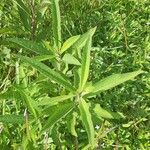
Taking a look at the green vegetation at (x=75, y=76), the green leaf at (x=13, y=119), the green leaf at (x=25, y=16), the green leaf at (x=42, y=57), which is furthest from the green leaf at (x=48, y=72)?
the green leaf at (x=25, y=16)

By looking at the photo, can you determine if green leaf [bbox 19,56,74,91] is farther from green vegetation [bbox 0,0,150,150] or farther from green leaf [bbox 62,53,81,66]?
green leaf [bbox 62,53,81,66]

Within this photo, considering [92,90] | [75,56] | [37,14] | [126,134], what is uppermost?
[37,14]

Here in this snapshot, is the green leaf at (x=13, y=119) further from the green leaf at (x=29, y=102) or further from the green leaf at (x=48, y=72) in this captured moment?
the green leaf at (x=48, y=72)

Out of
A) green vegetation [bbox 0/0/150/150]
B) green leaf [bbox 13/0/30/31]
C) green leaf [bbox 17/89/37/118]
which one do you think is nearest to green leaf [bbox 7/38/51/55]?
green vegetation [bbox 0/0/150/150]

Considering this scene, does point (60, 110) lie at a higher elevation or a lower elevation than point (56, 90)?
lower

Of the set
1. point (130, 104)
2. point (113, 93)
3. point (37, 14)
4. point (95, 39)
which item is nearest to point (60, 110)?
point (37, 14)

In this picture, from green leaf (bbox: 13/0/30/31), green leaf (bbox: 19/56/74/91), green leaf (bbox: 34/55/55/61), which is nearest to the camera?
green leaf (bbox: 19/56/74/91)

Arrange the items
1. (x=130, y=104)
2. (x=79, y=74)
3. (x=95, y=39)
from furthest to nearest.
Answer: (x=95, y=39) → (x=130, y=104) → (x=79, y=74)

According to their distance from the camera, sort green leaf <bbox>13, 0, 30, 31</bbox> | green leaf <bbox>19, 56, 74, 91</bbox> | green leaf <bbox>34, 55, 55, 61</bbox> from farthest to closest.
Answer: green leaf <bbox>13, 0, 30, 31</bbox> → green leaf <bbox>34, 55, 55, 61</bbox> → green leaf <bbox>19, 56, 74, 91</bbox>

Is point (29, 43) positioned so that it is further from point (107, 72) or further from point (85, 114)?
point (107, 72)
